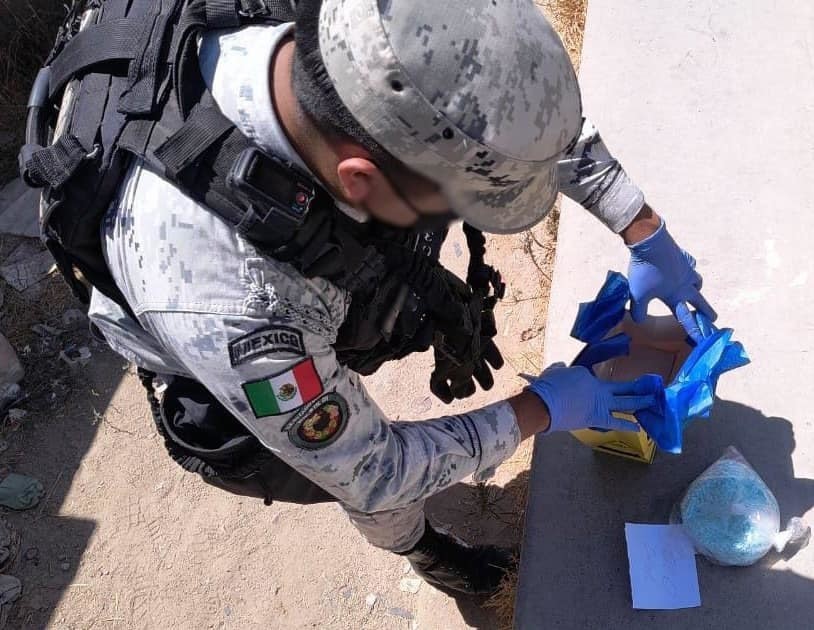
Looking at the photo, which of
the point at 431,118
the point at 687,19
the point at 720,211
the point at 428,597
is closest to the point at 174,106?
the point at 431,118

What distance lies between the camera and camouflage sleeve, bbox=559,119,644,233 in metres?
1.94

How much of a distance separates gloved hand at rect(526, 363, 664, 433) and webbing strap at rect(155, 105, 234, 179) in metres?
0.96

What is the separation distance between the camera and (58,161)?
4.44ft

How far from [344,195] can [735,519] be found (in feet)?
4.16

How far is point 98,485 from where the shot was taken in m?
3.21

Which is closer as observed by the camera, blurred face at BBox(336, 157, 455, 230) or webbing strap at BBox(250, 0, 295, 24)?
A: blurred face at BBox(336, 157, 455, 230)

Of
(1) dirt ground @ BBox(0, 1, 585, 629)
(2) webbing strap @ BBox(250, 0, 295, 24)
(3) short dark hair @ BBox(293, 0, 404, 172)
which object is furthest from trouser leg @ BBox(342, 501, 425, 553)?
(2) webbing strap @ BBox(250, 0, 295, 24)

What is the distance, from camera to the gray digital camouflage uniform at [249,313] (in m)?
1.33

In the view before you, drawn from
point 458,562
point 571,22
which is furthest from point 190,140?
point 571,22

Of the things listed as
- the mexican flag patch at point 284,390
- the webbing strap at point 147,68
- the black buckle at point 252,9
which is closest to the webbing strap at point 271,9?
the black buckle at point 252,9

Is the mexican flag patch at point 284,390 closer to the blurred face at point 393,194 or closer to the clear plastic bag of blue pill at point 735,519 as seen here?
the blurred face at point 393,194

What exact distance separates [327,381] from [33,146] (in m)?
0.72

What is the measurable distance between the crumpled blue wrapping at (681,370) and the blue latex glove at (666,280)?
0.15 feet

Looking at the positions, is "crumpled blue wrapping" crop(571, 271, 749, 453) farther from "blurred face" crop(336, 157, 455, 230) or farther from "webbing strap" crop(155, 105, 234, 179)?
"webbing strap" crop(155, 105, 234, 179)
